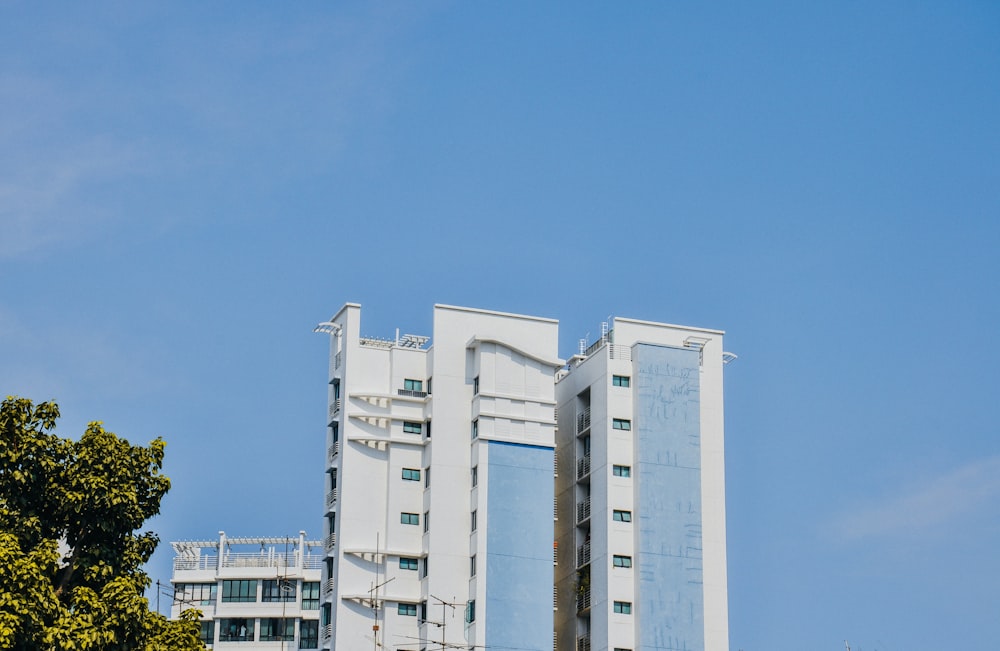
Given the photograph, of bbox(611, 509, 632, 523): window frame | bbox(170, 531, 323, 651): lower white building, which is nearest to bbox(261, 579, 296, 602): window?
bbox(170, 531, 323, 651): lower white building

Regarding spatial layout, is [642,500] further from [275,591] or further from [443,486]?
[275,591]

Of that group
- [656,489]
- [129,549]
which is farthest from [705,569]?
[129,549]

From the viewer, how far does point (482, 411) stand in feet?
250

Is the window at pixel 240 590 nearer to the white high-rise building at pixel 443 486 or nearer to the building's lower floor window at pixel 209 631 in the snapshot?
the building's lower floor window at pixel 209 631

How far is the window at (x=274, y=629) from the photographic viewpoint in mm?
112000

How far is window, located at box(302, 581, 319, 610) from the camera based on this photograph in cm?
11362

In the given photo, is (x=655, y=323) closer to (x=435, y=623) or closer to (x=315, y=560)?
(x=435, y=623)

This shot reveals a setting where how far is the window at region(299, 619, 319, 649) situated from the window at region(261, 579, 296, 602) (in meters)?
1.89

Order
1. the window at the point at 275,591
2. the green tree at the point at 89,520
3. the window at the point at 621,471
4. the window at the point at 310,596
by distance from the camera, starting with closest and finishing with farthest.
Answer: the green tree at the point at 89,520
the window at the point at 621,471
the window at the point at 275,591
the window at the point at 310,596

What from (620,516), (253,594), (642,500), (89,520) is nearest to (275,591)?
(253,594)

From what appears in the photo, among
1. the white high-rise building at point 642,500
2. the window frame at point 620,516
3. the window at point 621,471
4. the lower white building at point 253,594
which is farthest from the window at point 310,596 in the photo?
the window at point 621,471

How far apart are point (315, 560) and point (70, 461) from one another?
2721 inches

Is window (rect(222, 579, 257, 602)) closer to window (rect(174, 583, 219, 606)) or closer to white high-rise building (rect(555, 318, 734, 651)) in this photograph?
window (rect(174, 583, 219, 606))

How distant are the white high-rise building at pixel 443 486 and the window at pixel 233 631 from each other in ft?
126
